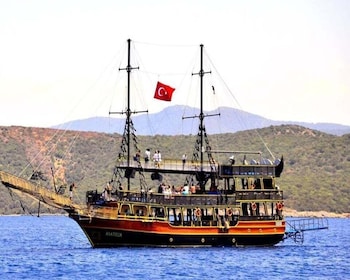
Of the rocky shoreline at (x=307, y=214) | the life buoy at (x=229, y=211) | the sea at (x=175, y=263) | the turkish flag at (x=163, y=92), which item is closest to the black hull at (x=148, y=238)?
the sea at (x=175, y=263)

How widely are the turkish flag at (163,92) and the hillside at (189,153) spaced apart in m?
96.4

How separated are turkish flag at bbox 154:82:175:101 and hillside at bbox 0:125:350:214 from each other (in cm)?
9644

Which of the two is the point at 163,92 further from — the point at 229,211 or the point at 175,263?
the point at 175,263

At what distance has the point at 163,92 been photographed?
2707 inches

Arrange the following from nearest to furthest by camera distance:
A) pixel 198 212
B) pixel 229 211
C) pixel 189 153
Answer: pixel 198 212, pixel 229 211, pixel 189 153

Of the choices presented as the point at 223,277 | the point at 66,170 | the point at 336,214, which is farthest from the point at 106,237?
the point at 66,170

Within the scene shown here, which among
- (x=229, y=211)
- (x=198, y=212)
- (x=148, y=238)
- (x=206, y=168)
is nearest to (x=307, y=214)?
(x=206, y=168)

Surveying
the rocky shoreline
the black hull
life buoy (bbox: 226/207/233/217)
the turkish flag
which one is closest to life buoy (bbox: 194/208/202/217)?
the black hull

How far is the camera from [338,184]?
17288 centimetres

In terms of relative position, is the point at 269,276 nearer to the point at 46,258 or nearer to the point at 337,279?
the point at 337,279

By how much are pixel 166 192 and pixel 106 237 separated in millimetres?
4683

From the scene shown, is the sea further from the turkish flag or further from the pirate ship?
the turkish flag

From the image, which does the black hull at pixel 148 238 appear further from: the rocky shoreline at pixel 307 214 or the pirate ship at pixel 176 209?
the rocky shoreline at pixel 307 214

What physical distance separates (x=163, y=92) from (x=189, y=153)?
10680cm
